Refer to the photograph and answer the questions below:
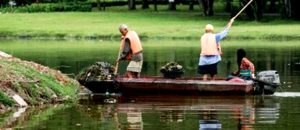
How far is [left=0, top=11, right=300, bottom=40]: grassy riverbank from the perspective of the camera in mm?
61969

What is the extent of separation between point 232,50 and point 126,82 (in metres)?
24.2

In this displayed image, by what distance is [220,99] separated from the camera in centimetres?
2319

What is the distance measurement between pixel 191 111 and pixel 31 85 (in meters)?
4.10

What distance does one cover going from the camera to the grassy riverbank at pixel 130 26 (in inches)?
2440

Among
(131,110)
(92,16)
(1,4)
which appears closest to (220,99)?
(131,110)

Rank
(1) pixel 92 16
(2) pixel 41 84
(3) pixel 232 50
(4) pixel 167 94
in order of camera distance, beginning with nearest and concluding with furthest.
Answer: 1. (2) pixel 41 84
2. (4) pixel 167 94
3. (3) pixel 232 50
4. (1) pixel 92 16

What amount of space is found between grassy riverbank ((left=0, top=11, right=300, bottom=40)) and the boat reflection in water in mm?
37240

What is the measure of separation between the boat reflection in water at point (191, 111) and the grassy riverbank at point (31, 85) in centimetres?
96

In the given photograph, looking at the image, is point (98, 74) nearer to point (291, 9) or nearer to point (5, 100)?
point (5, 100)

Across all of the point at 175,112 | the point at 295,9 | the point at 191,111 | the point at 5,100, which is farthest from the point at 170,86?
the point at 295,9

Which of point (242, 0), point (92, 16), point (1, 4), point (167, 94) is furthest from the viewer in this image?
point (1, 4)

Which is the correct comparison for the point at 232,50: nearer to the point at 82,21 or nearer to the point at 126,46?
the point at 126,46

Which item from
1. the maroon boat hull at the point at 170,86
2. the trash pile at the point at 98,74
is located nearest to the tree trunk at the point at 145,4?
the trash pile at the point at 98,74

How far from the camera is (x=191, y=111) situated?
20.4m
